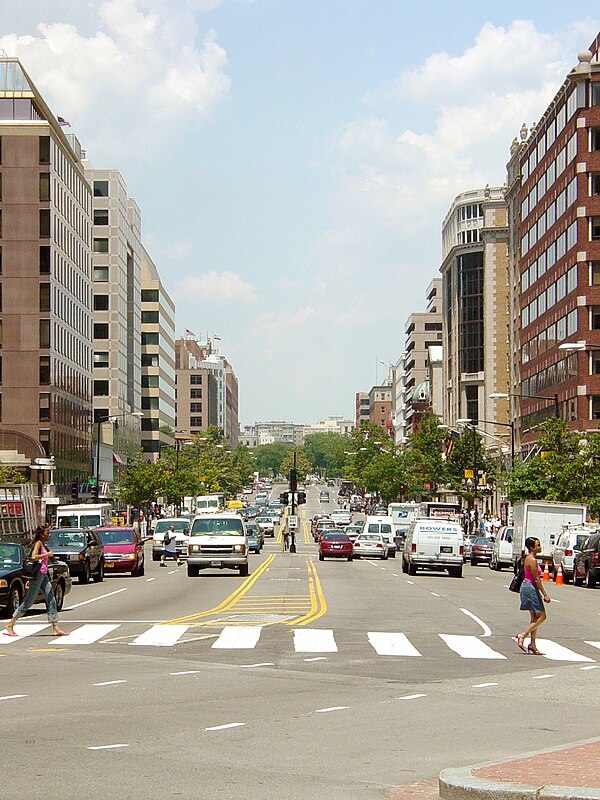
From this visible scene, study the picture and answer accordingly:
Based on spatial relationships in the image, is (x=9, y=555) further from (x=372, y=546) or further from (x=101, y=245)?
(x=101, y=245)

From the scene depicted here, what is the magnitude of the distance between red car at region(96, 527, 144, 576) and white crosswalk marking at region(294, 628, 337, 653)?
78.7 feet

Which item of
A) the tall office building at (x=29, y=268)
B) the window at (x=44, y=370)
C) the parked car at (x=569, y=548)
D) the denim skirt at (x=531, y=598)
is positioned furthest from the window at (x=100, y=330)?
the denim skirt at (x=531, y=598)

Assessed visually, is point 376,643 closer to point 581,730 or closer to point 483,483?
point 581,730

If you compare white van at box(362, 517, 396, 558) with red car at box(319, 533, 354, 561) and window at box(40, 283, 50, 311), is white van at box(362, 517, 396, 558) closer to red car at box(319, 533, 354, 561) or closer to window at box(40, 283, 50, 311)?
red car at box(319, 533, 354, 561)

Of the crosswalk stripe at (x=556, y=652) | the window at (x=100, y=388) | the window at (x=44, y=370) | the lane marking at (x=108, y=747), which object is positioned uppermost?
the window at (x=100, y=388)

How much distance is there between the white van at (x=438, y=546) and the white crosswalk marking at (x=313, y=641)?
2525 cm

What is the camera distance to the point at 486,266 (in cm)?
13225

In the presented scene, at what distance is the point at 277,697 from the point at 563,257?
70.1 m

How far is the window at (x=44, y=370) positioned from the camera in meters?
A: 96.0

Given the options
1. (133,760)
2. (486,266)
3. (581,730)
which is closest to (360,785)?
(133,760)

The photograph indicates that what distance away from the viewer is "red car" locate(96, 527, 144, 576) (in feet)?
153

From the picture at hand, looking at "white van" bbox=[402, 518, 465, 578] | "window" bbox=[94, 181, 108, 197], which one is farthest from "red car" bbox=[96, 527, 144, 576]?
"window" bbox=[94, 181, 108, 197]

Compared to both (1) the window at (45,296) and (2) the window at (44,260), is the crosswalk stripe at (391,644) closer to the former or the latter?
(1) the window at (45,296)

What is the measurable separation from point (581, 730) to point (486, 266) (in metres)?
122
